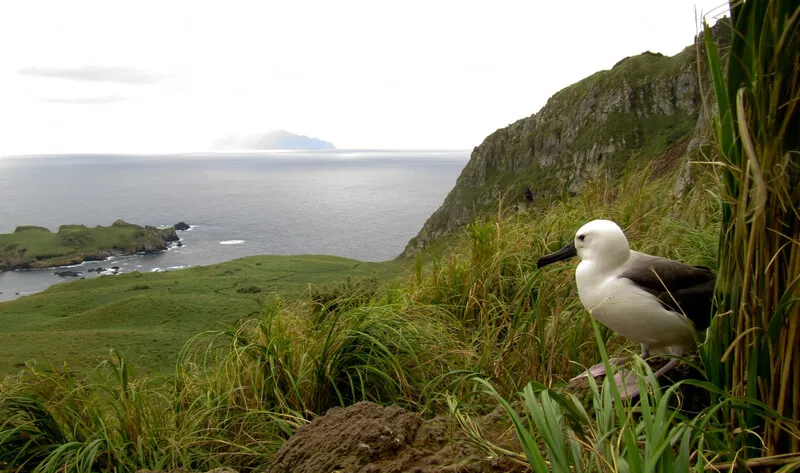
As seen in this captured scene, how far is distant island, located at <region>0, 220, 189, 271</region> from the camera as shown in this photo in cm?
10669

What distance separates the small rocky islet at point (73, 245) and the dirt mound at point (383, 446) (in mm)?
111327

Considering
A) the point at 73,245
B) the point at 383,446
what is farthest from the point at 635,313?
the point at 73,245

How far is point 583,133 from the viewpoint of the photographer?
303 feet

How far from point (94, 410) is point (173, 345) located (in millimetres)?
38403

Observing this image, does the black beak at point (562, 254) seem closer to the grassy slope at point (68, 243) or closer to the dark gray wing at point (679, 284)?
the dark gray wing at point (679, 284)

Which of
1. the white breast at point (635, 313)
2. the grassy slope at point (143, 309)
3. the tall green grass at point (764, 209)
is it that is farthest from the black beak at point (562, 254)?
the grassy slope at point (143, 309)

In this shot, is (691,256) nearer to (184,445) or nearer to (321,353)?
(321,353)

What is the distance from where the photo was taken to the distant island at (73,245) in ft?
350

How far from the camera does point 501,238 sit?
23.4 feet

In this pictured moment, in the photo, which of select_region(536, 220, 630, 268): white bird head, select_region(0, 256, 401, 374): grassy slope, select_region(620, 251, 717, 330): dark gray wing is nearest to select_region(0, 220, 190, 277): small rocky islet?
select_region(0, 256, 401, 374): grassy slope

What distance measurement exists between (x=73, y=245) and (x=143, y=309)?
7476 centimetres

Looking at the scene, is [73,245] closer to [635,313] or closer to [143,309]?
[143,309]

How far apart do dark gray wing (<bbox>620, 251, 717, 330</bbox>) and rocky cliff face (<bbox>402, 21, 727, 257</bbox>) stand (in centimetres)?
6934

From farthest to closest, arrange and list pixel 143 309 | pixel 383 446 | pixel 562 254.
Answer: pixel 143 309 → pixel 562 254 → pixel 383 446
